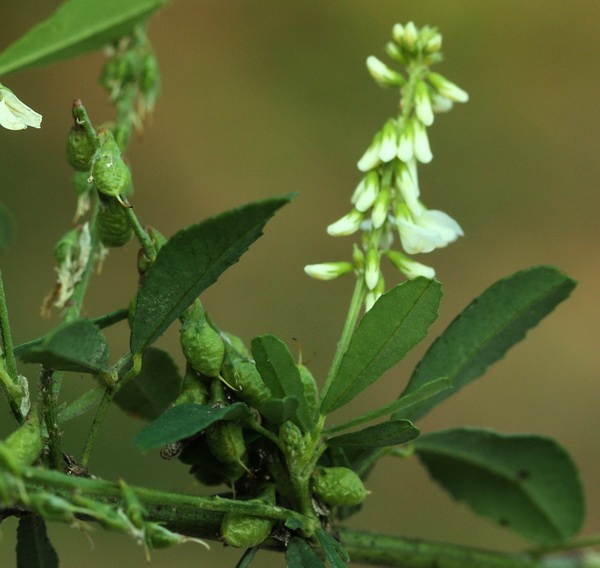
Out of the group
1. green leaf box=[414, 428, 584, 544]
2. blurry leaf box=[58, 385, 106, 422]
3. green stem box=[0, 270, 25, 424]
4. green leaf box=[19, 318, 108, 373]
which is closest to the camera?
green leaf box=[19, 318, 108, 373]

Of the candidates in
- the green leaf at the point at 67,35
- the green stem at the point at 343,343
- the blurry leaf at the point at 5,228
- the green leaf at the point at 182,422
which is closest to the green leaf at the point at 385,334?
the green stem at the point at 343,343

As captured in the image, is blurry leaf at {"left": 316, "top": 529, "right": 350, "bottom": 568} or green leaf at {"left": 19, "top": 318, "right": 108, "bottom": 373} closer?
green leaf at {"left": 19, "top": 318, "right": 108, "bottom": 373}

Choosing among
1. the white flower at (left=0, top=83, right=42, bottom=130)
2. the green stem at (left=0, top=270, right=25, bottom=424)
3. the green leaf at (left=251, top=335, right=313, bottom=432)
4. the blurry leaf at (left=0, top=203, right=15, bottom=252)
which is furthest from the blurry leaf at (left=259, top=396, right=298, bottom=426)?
the blurry leaf at (left=0, top=203, right=15, bottom=252)

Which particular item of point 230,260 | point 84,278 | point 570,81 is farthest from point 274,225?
point 230,260

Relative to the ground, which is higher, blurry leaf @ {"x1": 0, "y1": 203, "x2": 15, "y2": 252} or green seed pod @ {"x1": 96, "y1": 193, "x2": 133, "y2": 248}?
blurry leaf @ {"x1": 0, "y1": 203, "x2": 15, "y2": 252}

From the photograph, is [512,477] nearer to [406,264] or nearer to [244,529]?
[406,264]

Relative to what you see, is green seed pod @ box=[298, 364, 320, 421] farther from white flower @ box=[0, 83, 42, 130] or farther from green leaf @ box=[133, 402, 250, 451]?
white flower @ box=[0, 83, 42, 130]

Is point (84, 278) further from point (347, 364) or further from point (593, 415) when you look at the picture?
point (593, 415)
